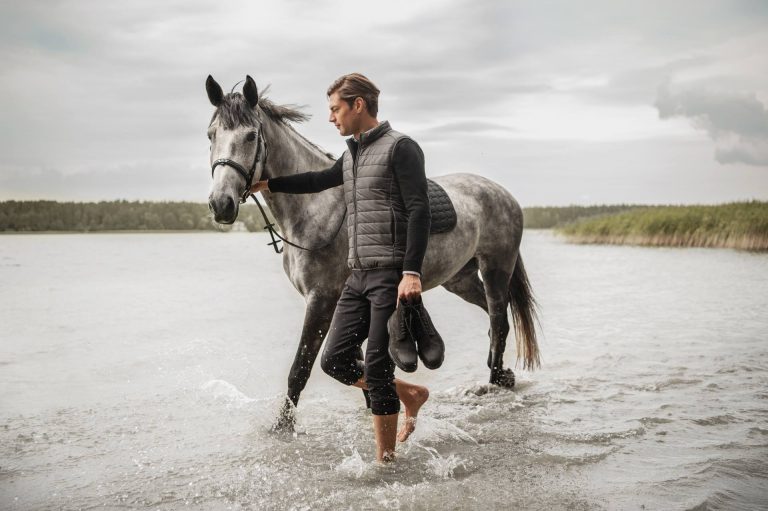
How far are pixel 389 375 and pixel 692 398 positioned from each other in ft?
10.7

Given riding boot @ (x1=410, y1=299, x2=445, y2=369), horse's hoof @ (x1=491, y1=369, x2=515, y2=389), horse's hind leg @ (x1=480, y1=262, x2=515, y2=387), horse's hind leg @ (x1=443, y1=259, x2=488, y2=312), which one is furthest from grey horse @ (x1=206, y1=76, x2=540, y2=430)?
riding boot @ (x1=410, y1=299, x2=445, y2=369)

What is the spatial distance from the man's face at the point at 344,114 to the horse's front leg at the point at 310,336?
4.27ft

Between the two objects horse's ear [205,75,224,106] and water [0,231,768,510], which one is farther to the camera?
horse's ear [205,75,224,106]

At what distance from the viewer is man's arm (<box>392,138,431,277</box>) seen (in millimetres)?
3385

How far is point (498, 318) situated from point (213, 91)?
11.1 ft

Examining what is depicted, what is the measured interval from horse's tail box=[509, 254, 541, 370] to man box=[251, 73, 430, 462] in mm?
3091

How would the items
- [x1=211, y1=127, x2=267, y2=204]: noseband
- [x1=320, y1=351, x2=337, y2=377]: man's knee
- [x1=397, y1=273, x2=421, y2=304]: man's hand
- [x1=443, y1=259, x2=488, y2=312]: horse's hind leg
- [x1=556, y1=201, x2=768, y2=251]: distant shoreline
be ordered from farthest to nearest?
1. [x1=556, y1=201, x2=768, y2=251]: distant shoreline
2. [x1=443, y1=259, x2=488, y2=312]: horse's hind leg
3. [x1=211, y1=127, x2=267, y2=204]: noseband
4. [x1=320, y1=351, x2=337, y2=377]: man's knee
5. [x1=397, y1=273, x2=421, y2=304]: man's hand

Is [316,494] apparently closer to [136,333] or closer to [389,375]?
[389,375]

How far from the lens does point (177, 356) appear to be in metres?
7.75

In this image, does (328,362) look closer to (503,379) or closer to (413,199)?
(413,199)

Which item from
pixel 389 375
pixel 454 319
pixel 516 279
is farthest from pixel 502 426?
pixel 454 319

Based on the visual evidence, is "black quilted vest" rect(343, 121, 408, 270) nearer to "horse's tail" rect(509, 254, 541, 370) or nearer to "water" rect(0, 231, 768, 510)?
"water" rect(0, 231, 768, 510)

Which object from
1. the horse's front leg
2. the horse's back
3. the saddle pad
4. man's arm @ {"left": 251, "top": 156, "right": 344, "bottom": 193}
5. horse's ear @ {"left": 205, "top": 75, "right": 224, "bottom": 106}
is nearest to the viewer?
horse's ear @ {"left": 205, "top": 75, "right": 224, "bottom": 106}

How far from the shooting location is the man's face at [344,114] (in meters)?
3.54
